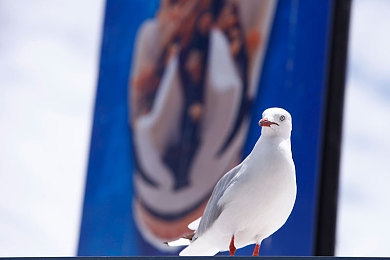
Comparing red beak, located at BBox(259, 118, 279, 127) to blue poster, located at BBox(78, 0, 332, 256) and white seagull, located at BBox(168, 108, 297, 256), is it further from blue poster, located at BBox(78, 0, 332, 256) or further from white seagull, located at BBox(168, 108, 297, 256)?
blue poster, located at BBox(78, 0, 332, 256)

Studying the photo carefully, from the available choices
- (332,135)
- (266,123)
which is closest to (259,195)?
(266,123)

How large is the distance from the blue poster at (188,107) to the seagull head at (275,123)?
13.7ft

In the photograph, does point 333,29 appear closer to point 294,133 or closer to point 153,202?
point 294,133

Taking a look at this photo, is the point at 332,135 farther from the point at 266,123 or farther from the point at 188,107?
the point at 266,123

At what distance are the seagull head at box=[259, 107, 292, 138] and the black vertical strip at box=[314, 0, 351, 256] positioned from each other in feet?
13.7

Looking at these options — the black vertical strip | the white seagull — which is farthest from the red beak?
the black vertical strip

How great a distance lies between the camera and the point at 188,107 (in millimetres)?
8688

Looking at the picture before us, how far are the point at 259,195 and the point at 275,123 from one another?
21cm

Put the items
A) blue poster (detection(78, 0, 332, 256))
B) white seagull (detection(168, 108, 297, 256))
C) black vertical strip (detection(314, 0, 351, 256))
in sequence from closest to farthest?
white seagull (detection(168, 108, 297, 256)), black vertical strip (detection(314, 0, 351, 256)), blue poster (detection(78, 0, 332, 256))

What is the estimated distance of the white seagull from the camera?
2418mm

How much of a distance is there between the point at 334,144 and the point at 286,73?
79 cm

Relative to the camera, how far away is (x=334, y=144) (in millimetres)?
6832

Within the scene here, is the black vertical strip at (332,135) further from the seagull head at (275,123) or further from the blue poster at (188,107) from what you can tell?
the seagull head at (275,123)

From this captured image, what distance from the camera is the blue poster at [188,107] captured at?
7023 millimetres
